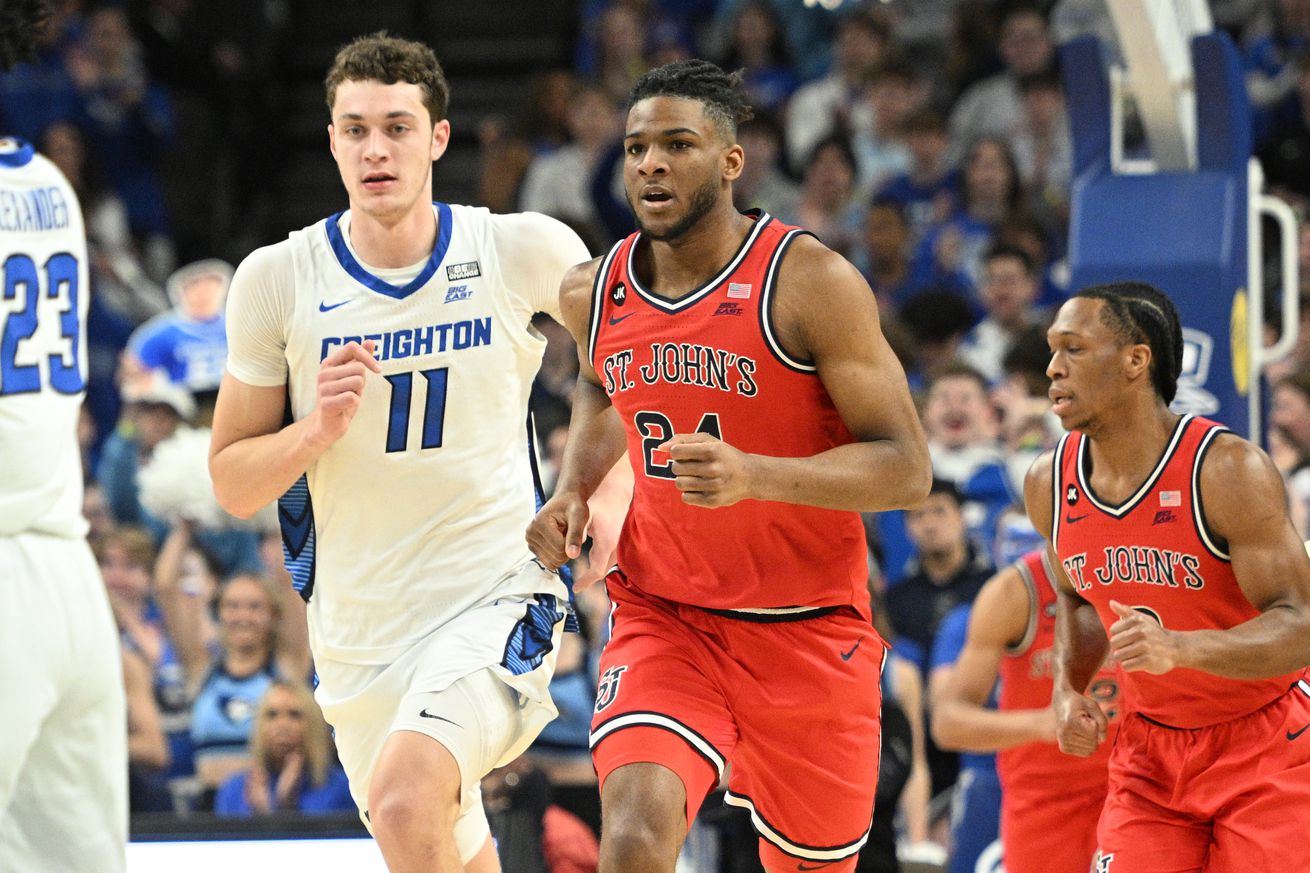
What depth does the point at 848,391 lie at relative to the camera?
15.3 feet

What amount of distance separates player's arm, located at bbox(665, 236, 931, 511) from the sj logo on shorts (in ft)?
2.51

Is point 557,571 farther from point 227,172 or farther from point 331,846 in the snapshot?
point 227,172

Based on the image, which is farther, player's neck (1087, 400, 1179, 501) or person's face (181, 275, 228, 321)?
person's face (181, 275, 228, 321)

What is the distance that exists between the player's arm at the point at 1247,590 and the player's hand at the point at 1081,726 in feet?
1.25

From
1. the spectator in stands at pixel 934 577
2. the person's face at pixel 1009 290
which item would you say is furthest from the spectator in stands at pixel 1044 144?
the spectator in stands at pixel 934 577

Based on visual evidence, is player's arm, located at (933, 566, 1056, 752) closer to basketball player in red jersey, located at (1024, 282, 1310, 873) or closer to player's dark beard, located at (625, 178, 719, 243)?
basketball player in red jersey, located at (1024, 282, 1310, 873)

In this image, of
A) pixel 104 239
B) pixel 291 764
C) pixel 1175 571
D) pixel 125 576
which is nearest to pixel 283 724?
pixel 291 764

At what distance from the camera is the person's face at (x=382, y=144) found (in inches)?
206

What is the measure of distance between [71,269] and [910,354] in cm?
493

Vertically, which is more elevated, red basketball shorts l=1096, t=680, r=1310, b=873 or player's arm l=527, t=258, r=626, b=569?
player's arm l=527, t=258, r=626, b=569

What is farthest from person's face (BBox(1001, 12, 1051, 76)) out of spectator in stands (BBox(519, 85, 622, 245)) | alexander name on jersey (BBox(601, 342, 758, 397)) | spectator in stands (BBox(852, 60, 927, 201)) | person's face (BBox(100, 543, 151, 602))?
alexander name on jersey (BBox(601, 342, 758, 397))

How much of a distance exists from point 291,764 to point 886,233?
488 cm

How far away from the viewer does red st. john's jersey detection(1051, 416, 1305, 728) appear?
496 centimetres

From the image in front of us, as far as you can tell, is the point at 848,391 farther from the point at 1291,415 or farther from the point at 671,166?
the point at 1291,415
